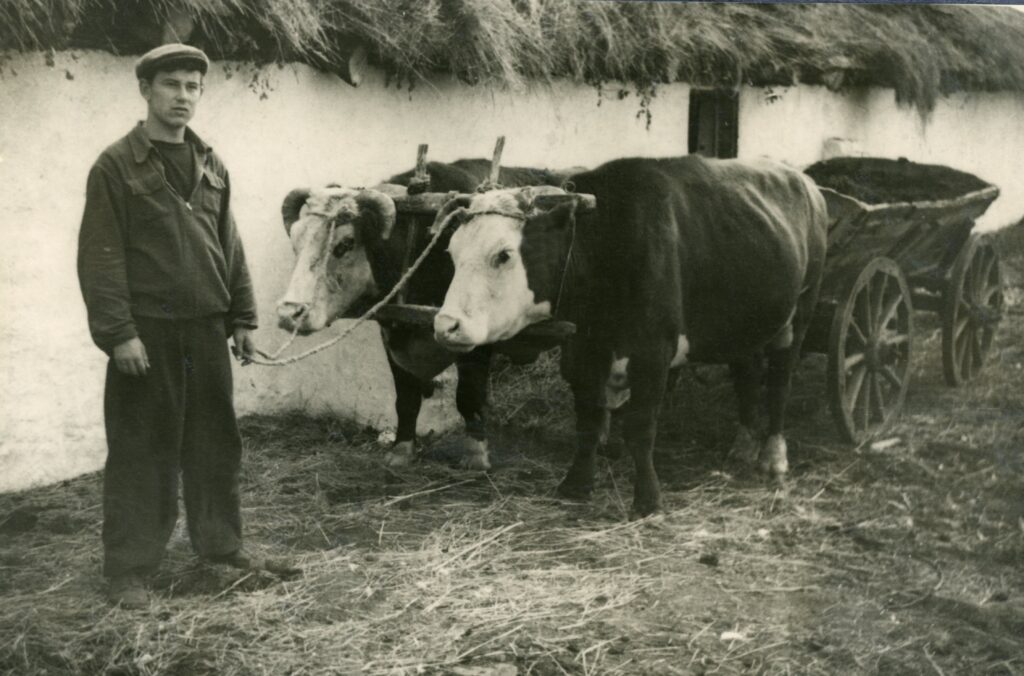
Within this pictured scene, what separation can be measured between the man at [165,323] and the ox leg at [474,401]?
1043mm

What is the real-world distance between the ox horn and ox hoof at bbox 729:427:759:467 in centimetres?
199

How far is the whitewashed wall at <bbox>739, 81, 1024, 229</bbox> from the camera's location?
407 cm

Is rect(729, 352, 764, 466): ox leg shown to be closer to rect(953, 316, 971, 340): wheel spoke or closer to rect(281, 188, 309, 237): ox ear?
rect(953, 316, 971, 340): wheel spoke

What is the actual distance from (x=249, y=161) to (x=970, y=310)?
3437 millimetres

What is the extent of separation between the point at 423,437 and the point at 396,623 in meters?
1.36

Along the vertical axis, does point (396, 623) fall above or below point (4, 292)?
below

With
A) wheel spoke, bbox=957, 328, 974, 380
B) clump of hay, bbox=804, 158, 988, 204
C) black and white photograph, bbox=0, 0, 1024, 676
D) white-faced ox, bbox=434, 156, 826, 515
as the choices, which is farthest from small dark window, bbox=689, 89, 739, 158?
wheel spoke, bbox=957, 328, 974, 380

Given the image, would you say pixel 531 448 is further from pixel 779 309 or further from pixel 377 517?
pixel 779 309

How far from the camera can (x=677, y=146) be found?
488 centimetres

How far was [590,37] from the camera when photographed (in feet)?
13.7

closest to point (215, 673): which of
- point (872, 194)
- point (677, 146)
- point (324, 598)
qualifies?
point (324, 598)

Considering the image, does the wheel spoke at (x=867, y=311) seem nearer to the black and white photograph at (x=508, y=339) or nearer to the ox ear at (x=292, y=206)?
the black and white photograph at (x=508, y=339)

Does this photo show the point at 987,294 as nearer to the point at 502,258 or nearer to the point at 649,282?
the point at 649,282

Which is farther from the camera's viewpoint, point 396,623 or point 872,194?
point 872,194
